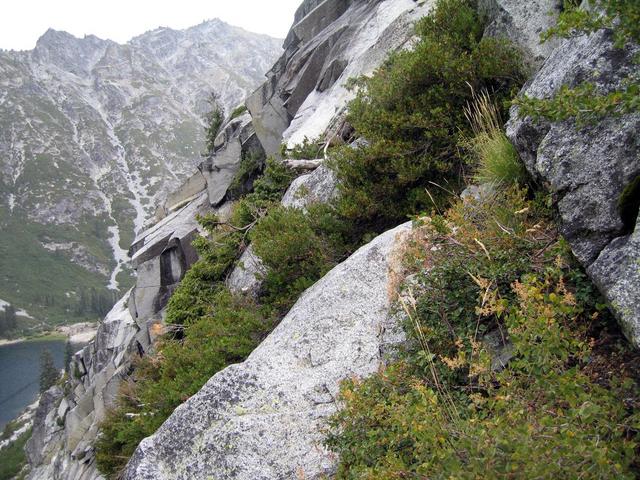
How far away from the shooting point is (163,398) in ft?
29.8

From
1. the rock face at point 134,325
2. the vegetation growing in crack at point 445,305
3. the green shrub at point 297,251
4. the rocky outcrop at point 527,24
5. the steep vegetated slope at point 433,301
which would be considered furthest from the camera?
the rock face at point 134,325

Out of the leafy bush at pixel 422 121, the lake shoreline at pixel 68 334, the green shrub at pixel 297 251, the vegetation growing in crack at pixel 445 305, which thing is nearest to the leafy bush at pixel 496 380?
the vegetation growing in crack at pixel 445 305

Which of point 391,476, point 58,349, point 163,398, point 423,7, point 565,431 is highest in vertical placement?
point 423,7

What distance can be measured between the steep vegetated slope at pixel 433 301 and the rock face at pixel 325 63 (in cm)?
372

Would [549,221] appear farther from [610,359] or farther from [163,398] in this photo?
[163,398]

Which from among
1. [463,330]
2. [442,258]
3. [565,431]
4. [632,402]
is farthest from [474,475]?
[442,258]

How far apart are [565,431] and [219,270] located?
11.4 meters

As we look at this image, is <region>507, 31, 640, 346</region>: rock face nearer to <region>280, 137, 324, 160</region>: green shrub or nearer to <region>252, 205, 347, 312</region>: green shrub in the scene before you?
<region>252, 205, 347, 312</region>: green shrub

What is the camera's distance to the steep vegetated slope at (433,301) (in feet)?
10.1

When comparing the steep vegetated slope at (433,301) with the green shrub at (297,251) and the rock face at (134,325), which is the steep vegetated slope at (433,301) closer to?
Answer: the green shrub at (297,251)

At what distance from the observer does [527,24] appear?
8.83 metres

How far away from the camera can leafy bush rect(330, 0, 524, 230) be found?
888 cm

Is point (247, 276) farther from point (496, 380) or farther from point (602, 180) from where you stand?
point (602, 180)

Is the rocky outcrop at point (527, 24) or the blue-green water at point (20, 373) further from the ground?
the rocky outcrop at point (527, 24)
